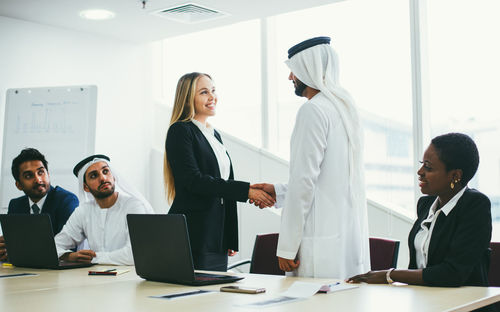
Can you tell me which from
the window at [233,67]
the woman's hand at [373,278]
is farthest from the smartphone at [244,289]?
the window at [233,67]

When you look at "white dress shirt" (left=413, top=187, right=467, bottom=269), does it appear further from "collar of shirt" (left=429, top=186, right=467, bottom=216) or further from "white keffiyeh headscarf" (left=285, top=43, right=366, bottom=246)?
"white keffiyeh headscarf" (left=285, top=43, right=366, bottom=246)

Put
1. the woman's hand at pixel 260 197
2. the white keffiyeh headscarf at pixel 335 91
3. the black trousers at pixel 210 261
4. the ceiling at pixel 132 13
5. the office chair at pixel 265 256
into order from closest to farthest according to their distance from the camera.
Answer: the white keffiyeh headscarf at pixel 335 91 < the black trousers at pixel 210 261 < the woman's hand at pixel 260 197 < the office chair at pixel 265 256 < the ceiling at pixel 132 13

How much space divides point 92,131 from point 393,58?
2.71 metres

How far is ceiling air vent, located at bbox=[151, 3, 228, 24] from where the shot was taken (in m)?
5.39

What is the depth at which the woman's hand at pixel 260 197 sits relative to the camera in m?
3.28

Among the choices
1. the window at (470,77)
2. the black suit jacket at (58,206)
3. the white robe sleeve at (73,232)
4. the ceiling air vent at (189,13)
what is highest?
the ceiling air vent at (189,13)

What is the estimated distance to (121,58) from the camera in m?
6.75

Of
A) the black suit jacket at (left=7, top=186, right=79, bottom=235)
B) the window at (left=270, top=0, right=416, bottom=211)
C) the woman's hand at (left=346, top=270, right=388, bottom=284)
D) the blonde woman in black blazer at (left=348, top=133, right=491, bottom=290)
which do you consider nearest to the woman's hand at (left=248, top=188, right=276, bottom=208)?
the blonde woman in black blazer at (left=348, top=133, right=491, bottom=290)

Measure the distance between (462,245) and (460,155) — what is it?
376mm

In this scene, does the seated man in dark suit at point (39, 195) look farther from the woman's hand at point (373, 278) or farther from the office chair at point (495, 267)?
the office chair at point (495, 267)

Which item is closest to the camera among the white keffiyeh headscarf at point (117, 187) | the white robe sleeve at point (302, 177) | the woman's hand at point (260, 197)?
the white robe sleeve at point (302, 177)

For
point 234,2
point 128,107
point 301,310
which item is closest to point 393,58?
point 234,2

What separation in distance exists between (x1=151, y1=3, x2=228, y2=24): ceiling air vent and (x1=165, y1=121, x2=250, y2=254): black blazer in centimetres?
228

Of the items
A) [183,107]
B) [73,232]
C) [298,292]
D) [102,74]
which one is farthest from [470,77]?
[102,74]
